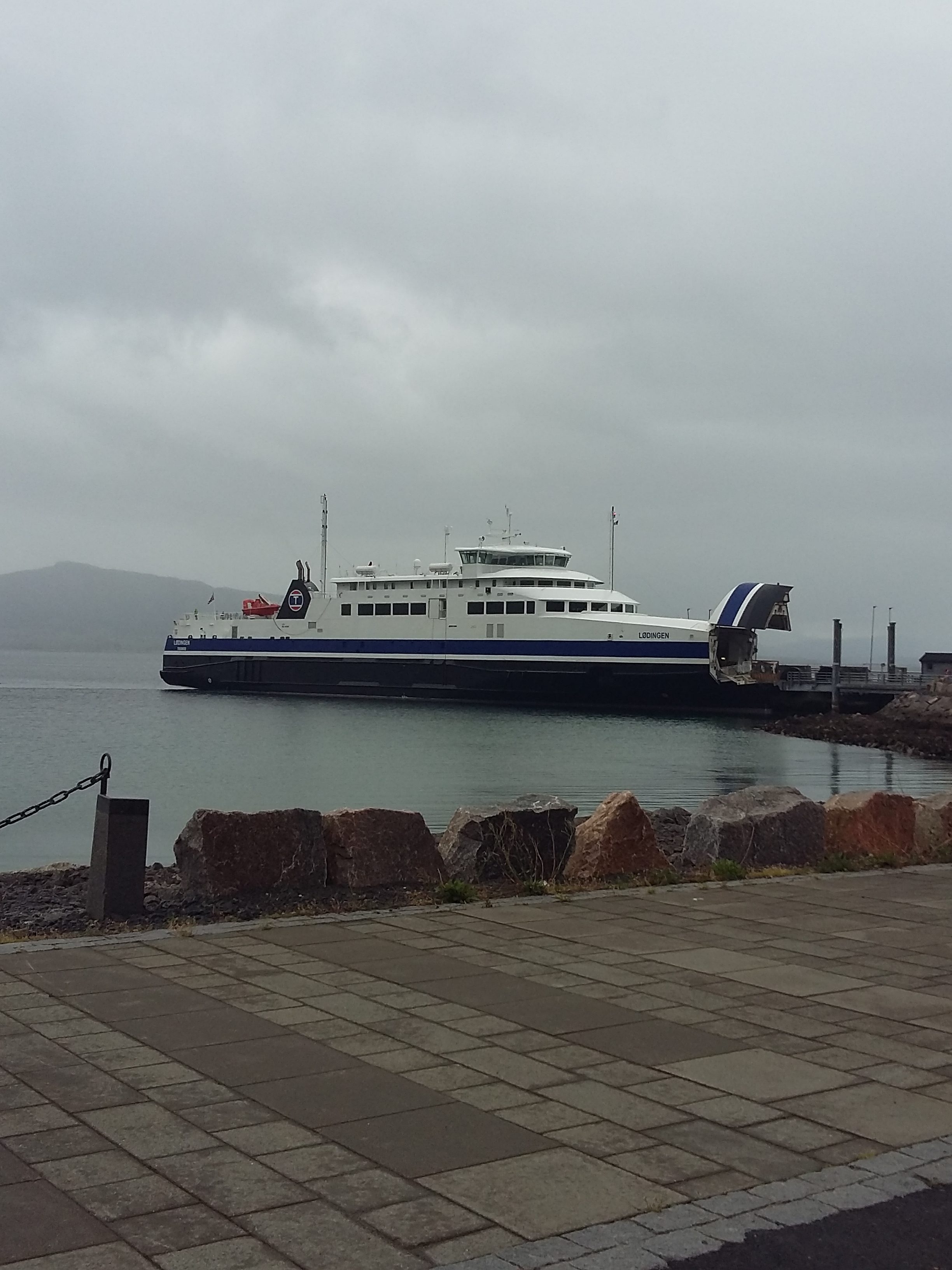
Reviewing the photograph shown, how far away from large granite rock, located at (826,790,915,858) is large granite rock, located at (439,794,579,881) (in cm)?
252

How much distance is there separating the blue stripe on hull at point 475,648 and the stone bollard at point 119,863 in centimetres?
4610

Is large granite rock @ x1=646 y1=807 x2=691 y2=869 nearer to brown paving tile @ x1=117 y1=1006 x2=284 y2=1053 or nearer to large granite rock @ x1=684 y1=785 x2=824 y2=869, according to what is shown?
large granite rock @ x1=684 y1=785 x2=824 y2=869

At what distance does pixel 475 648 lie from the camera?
55.7 metres

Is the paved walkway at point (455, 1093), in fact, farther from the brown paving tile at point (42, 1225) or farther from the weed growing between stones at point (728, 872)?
the weed growing between stones at point (728, 872)

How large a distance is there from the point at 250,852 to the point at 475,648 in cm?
4804

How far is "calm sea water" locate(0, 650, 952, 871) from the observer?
2597 centimetres

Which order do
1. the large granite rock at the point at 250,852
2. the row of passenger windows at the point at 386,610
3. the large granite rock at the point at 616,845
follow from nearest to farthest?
1. the large granite rock at the point at 250,852
2. the large granite rock at the point at 616,845
3. the row of passenger windows at the point at 386,610

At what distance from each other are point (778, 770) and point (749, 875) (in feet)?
90.9

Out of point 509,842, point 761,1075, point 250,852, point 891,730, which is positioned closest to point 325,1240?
point 761,1075

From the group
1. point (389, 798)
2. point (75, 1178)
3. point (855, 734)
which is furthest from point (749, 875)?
point (855, 734)

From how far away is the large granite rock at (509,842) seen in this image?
8469 millimetres

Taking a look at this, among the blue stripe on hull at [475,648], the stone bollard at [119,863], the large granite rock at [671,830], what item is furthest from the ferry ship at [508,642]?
the stone bollard at [119,863]

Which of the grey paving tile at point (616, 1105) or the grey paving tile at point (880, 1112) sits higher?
the grey paving tile at point (880, 1112)

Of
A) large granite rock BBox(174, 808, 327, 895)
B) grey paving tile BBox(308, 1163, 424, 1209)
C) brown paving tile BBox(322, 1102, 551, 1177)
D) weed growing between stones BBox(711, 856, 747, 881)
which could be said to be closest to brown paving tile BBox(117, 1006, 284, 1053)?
brown paving tile BBox(322, 1102, 551, 1177)
